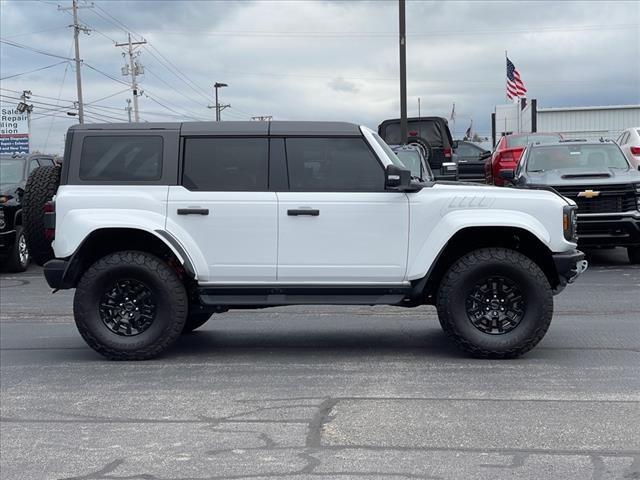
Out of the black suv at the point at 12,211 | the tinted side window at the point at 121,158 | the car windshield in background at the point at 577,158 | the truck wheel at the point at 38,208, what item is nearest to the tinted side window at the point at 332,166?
the tinted side window at the point at 121,158

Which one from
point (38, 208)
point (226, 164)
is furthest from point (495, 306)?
point (38, 208)

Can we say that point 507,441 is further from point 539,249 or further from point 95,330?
point 95,330

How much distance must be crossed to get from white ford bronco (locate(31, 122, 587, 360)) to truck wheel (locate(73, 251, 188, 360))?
12 millimetres

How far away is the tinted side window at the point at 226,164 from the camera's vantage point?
724cm

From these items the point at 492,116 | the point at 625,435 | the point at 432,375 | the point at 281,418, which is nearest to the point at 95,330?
the point at 281,418

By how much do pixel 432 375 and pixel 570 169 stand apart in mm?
7904

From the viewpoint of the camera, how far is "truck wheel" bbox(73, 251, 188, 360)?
7.22 metres

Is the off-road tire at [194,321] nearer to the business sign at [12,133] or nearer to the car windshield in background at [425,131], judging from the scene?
the car windshield in background at [425,131]

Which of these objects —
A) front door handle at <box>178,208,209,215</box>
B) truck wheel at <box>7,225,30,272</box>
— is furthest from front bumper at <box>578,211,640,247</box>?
truck wheel at <box>7,225,30,272</box>

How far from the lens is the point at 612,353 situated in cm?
743

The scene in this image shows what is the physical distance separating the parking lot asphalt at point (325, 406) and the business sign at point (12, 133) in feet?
80.1

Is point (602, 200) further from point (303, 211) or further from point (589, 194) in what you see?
point (303, 211)

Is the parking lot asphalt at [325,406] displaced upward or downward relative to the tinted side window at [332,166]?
downward

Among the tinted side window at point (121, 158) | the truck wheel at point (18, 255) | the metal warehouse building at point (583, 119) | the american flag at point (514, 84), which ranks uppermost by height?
the american flag at point (514, 84)
